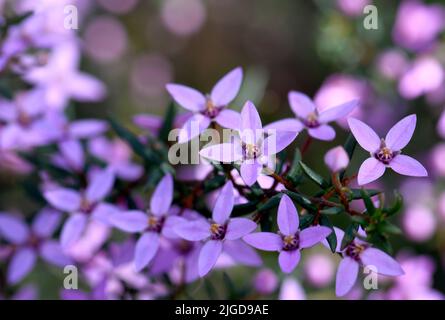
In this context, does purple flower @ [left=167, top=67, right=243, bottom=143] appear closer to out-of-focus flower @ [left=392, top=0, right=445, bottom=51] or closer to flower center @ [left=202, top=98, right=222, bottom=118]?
flower center @ [left=202, top=98, right=222, bottom=118]

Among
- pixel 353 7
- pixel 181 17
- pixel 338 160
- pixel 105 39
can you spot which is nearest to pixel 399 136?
→ pixel 338 160

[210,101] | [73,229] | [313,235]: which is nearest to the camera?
[313,235]

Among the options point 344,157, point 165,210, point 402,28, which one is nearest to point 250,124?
point 344,157

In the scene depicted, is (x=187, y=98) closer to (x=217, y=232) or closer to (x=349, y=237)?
(x=217, y=232)

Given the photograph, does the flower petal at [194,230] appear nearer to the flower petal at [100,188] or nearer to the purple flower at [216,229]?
the purple flower at [216,229]

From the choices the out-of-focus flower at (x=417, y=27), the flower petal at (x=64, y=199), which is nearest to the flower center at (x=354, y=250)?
the flower petal at (x=64, y=199)

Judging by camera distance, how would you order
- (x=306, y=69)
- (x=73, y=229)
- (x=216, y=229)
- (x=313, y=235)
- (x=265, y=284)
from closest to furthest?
(x=313, y=235), (x=216, y=229), (x=73, y=229), (x=265, y=284), (x=306, y=69)
